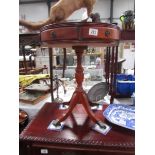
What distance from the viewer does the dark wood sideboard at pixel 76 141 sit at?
0.71 meters

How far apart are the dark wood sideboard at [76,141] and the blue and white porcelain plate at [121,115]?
3 centimetres

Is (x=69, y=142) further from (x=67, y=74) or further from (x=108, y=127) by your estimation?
(x=67, y=74)

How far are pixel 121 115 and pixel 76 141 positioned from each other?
315mm

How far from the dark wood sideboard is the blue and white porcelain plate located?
3 centimetres

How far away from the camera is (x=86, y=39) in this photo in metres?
0.62

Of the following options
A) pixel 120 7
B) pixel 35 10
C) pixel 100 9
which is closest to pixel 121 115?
pixel 120 7

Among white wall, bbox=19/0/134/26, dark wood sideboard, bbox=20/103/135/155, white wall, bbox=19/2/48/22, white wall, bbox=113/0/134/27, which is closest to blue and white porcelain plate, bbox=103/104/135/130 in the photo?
dark wood sideboard, bbox=20/103/135/155

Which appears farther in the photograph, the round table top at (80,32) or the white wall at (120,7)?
the white wall at (120,7)

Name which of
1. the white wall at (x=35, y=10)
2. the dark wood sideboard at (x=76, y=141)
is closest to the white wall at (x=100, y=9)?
the white wall at (x=35, y=10)

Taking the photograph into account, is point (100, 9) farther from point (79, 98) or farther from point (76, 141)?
point (76, 141)

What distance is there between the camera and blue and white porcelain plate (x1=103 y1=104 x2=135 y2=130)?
828 millimetres

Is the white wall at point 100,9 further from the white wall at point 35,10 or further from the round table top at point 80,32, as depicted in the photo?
the round table top at point 80,32

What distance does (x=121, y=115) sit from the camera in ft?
3.04
